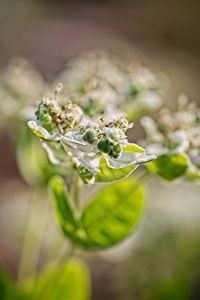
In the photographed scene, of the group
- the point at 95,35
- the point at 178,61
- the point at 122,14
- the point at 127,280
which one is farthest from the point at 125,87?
the point at 122,14

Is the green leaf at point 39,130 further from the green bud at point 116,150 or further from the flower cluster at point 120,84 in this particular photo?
the flower cluster at point 120,84

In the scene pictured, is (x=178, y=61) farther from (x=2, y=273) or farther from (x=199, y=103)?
(x=2, y=273)

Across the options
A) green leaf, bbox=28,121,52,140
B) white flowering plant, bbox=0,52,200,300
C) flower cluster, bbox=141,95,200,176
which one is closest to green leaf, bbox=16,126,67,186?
white flowering plant, bbox=0,52,200,300

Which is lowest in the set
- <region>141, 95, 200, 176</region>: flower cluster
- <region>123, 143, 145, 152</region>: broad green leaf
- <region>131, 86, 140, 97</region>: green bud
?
<region>123, 143, 145, 152</region>: broad green leaf

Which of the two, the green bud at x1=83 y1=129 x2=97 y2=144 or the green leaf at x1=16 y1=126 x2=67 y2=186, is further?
the green leaf at x1=16 y1=126 x2=67 y2=186

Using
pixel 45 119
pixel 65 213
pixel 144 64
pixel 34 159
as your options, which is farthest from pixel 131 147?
pixel 144 64

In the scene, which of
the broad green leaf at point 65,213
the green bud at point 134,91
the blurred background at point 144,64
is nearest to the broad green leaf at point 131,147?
the broad green leaf at point 65,213

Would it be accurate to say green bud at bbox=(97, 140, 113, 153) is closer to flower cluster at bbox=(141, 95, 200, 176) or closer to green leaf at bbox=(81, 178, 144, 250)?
flower cluster at bbox=(141, 95, 200, 176)
